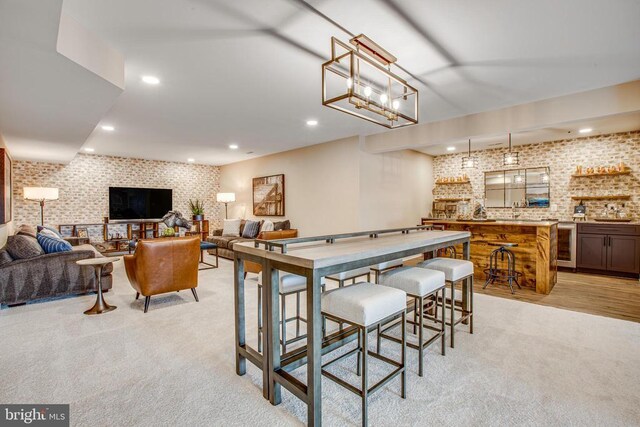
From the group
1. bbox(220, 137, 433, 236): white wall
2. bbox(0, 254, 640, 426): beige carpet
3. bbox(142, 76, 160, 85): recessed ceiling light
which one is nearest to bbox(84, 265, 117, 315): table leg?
bbox(0, 254, 640, 426): beige carpet

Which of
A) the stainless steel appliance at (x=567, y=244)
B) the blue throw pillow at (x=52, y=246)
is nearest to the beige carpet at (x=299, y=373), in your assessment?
the blue throw pillow at (x=52, y=246)

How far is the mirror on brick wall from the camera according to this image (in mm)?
6352

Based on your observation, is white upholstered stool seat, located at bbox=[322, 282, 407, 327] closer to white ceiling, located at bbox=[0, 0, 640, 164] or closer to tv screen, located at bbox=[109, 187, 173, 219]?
white ceiling, located at bbox=[0, 0, 640, 164]

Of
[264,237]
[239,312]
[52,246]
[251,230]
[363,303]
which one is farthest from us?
[251,230]

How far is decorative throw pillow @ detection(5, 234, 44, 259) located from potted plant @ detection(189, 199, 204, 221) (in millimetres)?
4827

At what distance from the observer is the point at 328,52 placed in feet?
8.64

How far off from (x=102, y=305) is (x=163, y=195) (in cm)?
538

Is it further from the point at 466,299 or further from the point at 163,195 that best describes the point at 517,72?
the point at 163,195

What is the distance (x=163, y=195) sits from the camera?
838 cm

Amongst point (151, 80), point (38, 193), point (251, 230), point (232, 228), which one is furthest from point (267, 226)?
point (38, 193)

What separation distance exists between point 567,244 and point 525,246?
1.98 meters

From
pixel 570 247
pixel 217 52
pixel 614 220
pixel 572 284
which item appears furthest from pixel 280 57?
pixel 614 220

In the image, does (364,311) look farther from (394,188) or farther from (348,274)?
(394,188)

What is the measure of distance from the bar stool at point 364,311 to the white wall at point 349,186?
12.1 feet
